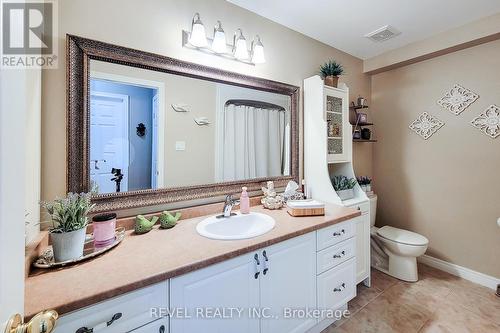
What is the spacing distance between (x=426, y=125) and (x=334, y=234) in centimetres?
180

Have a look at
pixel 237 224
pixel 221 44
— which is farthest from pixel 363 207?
pixel 221 44

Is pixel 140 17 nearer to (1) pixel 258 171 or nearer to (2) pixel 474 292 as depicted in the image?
(1) pixel 258 171

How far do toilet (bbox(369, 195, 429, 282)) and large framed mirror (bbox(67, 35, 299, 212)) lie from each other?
1287 mm

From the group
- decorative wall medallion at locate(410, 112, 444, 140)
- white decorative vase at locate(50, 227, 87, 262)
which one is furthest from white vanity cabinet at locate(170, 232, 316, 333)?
decorative wall medallion at locate(410, 112, 444, 140)

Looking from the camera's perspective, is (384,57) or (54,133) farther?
(384,57)

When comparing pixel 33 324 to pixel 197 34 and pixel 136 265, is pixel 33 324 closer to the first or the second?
pixel 136 265

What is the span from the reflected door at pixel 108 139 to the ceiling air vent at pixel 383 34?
2197 mm

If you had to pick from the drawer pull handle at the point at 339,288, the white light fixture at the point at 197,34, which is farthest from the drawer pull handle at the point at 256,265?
the white light fixture at the point at 197,34

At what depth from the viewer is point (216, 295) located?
40.0 inches

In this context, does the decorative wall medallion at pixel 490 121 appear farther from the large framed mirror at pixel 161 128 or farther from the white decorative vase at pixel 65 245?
the white decorative vase at pixel 65 245

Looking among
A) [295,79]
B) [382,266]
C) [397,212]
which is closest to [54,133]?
[295,79]

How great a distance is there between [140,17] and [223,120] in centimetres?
77

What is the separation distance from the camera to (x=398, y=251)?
6.95 ft

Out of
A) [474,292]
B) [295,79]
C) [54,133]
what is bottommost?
[474,292]
